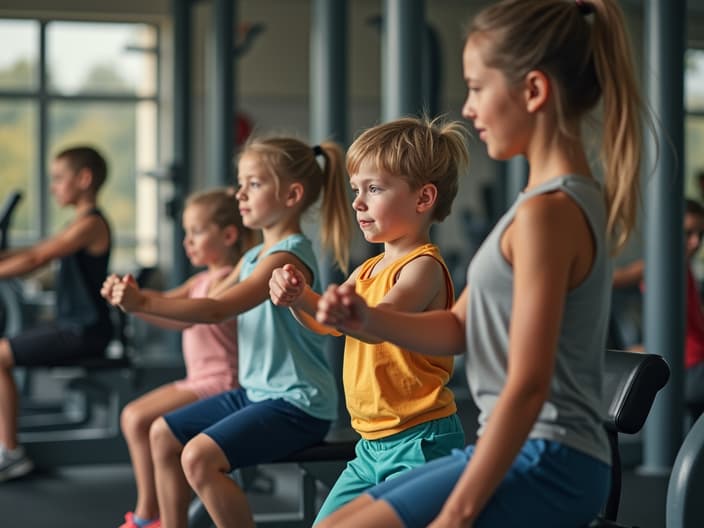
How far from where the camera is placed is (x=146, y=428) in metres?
2.80

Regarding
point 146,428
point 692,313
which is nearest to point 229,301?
point 146,428

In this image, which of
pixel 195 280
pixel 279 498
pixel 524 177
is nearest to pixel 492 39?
pixel 195 280

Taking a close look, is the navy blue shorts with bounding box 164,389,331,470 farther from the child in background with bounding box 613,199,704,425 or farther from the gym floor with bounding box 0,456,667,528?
the child in background with bounding box 613,199,704,425

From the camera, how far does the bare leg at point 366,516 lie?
127 centimetres

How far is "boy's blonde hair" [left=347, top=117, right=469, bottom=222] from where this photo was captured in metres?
1.80

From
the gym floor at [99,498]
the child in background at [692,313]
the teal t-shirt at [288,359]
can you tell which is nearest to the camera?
the teal t-shirt at [288,359]

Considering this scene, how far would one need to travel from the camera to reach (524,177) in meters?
4.69

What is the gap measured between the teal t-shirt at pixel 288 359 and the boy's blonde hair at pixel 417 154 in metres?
0.53

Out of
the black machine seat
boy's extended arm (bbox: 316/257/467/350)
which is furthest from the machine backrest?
boy's extended arm (bbox: 316/257/467/350)

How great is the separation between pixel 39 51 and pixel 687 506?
884cm

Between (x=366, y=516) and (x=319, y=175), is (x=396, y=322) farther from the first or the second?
(x=319, y=175)

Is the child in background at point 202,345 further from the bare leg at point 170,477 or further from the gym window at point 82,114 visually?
the gym window at point 82,114

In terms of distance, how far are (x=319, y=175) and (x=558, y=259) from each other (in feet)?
4.25

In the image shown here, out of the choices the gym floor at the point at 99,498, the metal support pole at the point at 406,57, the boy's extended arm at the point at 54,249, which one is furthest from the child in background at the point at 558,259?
the boy's extended arm at the point at 54,249
